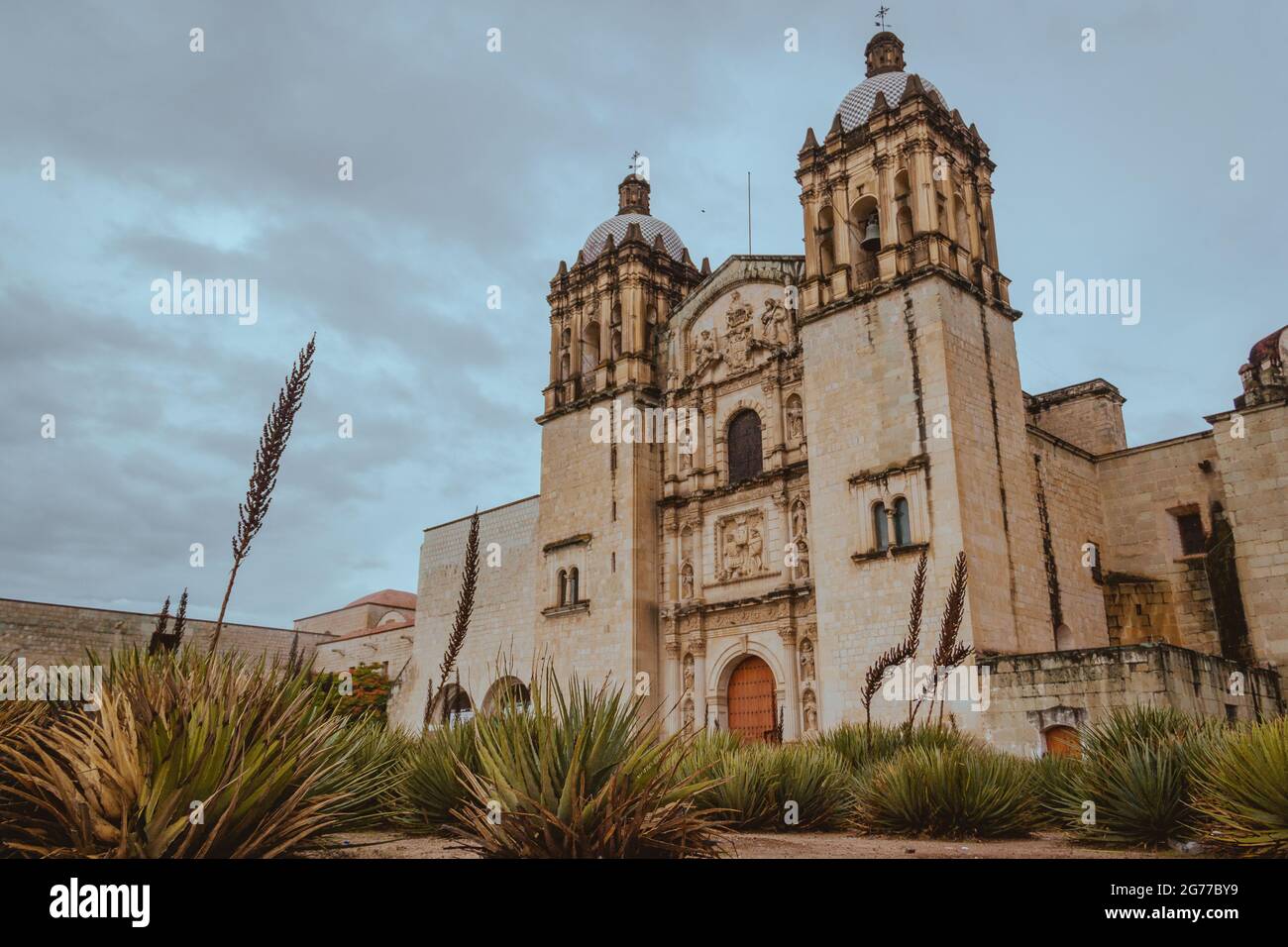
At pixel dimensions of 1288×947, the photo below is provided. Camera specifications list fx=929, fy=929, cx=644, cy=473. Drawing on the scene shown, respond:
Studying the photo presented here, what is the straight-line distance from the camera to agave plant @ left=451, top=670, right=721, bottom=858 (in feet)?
14.5

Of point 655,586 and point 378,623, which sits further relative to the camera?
point 378,623

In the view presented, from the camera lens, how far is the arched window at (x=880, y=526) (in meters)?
17.1

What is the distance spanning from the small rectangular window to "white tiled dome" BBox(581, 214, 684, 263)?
14.0 m

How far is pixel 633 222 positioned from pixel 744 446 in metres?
7.51

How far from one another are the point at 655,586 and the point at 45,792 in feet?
58.7

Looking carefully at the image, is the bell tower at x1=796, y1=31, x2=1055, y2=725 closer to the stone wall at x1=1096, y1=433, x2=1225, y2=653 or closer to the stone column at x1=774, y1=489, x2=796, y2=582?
the stone column at x1=774, y1=489, x2=796, y2=582

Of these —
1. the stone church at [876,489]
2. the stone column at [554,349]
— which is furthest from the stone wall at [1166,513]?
the stone column at [554,349]

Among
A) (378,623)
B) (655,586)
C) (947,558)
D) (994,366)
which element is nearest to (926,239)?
(994,366)

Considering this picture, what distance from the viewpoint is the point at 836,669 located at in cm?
1711

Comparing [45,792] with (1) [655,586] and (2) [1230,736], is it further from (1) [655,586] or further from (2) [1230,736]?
(1) [655,586]

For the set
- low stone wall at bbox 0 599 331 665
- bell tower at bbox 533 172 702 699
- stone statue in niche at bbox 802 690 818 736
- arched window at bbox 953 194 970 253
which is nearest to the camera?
stone statue in niche at bbox 802 690 818 736

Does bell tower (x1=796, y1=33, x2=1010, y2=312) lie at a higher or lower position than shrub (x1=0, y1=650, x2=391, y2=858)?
higher

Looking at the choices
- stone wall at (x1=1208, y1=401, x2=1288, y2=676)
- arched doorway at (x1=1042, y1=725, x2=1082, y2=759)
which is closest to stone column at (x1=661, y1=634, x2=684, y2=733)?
arched doorway at (x1=1042, y1=725, x2=1082, y2=759)
